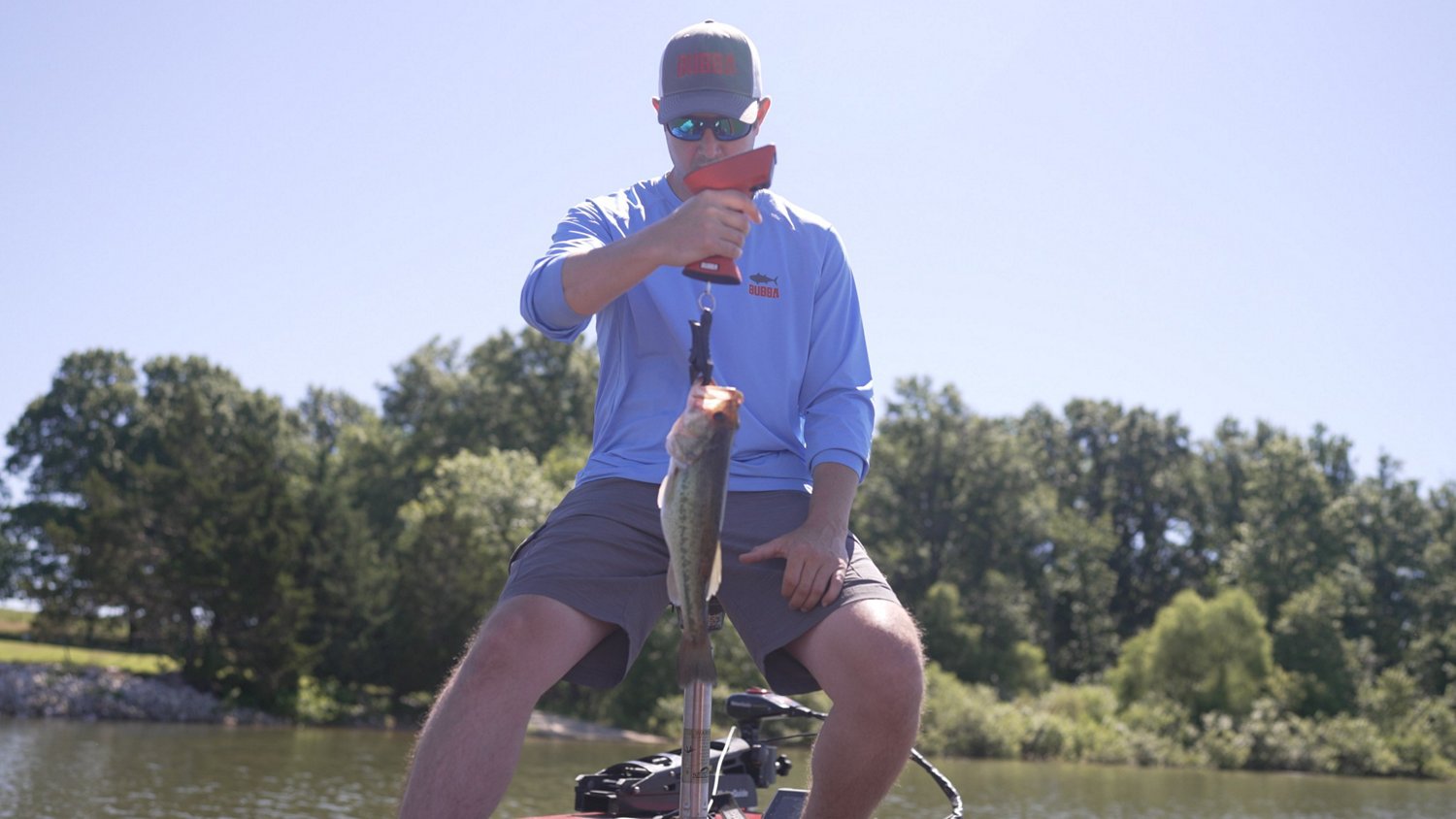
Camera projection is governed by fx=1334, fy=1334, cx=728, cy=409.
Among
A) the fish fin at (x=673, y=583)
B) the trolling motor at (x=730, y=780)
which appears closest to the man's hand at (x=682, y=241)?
the fish fin at (x=673, y=583)

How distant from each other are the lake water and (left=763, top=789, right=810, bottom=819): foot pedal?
14.1 meters

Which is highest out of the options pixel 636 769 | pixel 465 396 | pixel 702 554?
pixel 465 396

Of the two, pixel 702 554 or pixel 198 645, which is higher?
pixel 702 554

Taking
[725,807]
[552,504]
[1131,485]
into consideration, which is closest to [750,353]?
[725,807]

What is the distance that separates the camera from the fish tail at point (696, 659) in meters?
2.52

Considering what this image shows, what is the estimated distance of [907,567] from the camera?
5922cm

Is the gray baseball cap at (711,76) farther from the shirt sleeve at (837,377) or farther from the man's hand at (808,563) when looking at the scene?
the man's hand at (808,563)

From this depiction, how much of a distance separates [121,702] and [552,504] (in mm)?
12828

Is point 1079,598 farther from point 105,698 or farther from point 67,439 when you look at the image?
point 67,439

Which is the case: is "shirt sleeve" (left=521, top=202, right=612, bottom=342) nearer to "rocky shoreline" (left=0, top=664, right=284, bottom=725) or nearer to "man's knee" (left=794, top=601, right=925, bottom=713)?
"man's knee" (left=794, top=601, right=925, bottom=713)

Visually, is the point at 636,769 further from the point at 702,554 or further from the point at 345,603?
the point at 345,603

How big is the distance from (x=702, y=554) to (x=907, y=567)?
5772 cm

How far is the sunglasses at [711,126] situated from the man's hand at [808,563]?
38.1 inches

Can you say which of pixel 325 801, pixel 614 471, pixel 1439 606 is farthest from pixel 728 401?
pixel 1439 606
